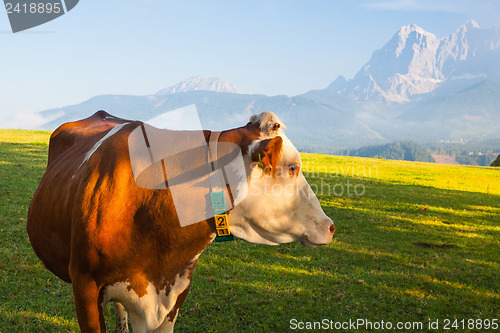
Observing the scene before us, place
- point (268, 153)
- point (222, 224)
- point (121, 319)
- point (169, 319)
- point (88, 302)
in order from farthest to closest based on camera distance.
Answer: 1. point (121, 319)
2. point (169, 319)
3. point (88, 302)
4. point (222, 224)
5. point (268, 153)

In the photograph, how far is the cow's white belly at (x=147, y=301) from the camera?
3.56 meters

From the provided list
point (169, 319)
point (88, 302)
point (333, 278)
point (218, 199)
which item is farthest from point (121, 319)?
point (333, 278)

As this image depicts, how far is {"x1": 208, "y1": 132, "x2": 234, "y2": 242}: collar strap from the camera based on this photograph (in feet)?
11.1

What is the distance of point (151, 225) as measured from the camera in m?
3.48

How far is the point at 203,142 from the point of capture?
11.8ft

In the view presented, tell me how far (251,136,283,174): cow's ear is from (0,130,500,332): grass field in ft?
13.8

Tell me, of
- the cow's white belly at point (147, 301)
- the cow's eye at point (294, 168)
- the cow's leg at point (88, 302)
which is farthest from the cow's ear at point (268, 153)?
the cow's leg at point (88, 302)

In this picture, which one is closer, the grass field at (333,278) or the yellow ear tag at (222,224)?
the yellow ear tag at (222,224)

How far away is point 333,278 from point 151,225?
6461 mm

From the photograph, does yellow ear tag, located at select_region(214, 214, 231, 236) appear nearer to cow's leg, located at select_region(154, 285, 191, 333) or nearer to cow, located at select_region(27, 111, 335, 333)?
cow, located at select_region(27, 111, 335, 333)

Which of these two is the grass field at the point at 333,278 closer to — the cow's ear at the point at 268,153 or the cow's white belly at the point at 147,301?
the cow's white belly at the point at 147,301

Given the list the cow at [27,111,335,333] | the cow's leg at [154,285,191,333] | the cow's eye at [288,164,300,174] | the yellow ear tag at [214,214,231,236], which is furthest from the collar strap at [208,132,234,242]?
the cow's leg at [154,285,191,333]

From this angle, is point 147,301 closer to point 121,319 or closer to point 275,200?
point 275,200

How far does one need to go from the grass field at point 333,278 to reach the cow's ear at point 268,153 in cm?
422
